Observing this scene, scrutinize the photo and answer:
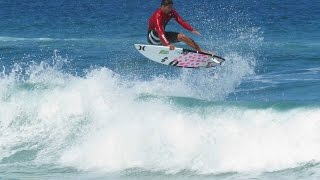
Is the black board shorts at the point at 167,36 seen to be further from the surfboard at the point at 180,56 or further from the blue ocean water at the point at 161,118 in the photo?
the blue ocean water at the point at 161,118

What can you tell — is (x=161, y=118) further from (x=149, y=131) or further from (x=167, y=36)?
(x=167, y=36)

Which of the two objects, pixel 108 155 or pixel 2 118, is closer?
pixel 108 155

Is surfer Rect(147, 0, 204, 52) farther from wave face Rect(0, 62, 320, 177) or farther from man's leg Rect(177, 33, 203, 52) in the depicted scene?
wave face Rect(0, 62, 320, 177)

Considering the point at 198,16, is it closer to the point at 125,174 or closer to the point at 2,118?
the point at 2,118

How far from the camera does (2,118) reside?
728 inches

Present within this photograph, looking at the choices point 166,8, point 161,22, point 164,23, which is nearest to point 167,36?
point 164,23

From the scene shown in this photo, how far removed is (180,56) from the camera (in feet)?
52.5

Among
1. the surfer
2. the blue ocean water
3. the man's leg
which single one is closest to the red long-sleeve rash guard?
the surfer

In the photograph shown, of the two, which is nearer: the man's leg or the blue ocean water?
the blue ocean water

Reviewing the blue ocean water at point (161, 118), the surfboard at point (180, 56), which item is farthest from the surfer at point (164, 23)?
the blue ocean water at point (161, 118)

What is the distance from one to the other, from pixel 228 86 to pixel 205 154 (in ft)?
19.8

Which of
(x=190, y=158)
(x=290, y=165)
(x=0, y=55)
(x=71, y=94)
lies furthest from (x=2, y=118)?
(x=0, y=55)

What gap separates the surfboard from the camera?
623 inches

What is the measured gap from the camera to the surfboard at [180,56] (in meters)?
15.8
